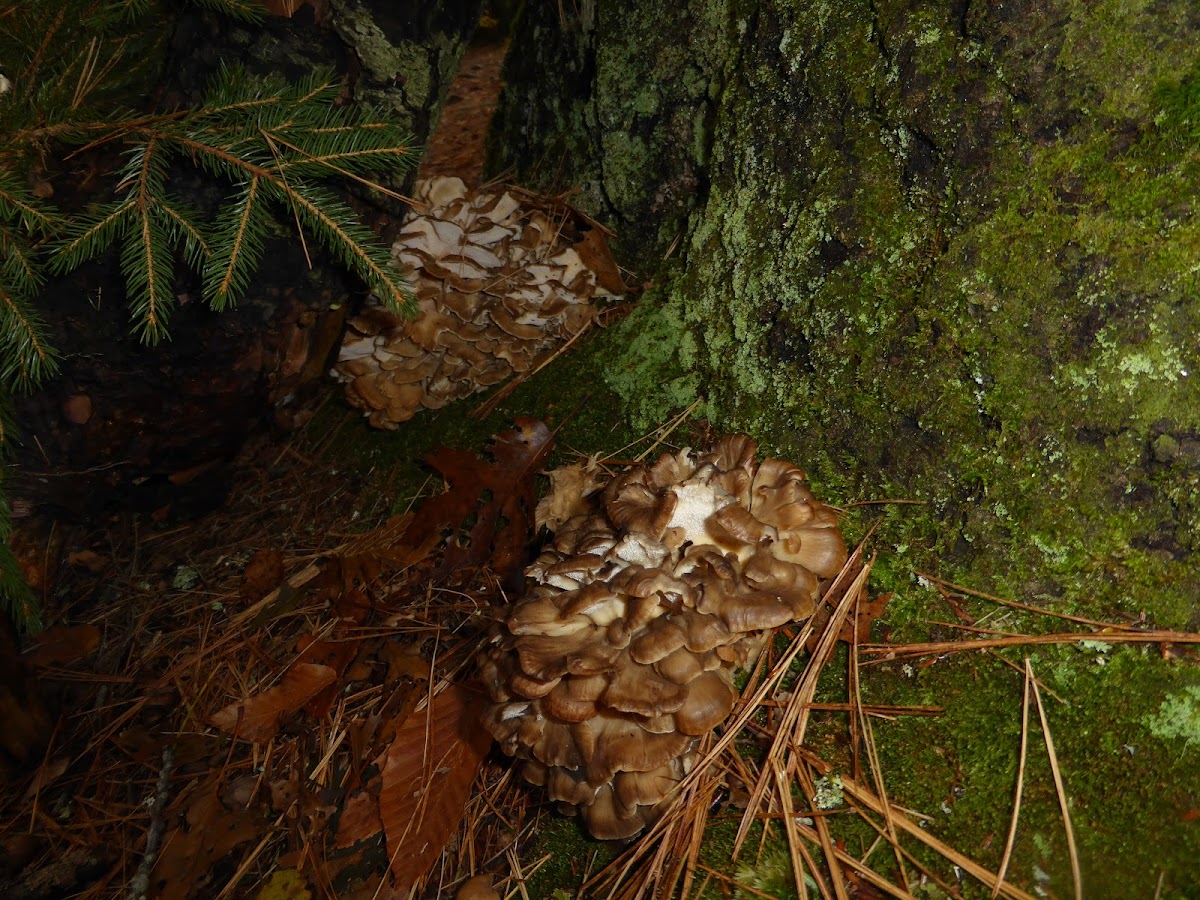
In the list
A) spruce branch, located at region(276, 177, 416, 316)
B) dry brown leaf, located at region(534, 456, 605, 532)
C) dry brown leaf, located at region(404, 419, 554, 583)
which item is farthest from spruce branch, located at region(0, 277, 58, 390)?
dry brown leaf, located at region(534, 456, 605, 532)

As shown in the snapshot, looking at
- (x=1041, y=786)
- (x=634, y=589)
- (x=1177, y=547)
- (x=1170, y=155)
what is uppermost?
(x=1170, y=155)

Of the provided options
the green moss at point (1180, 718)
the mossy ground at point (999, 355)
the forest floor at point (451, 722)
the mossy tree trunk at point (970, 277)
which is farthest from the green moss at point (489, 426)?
the green moss at point (1180, 718)

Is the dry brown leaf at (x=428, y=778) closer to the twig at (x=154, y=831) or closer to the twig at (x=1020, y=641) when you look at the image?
the twig at (x=154, y=831)

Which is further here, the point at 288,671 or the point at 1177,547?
the point at 288,671

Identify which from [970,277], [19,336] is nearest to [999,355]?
[970,277]

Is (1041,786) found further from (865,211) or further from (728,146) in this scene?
(728,146)

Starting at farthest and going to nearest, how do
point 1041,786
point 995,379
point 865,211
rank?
point 865,211 → point 995,379 → point 1041,786

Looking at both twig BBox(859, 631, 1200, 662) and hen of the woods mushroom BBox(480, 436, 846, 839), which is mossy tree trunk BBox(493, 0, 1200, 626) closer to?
twig BBox(859, 631, 1200, 662)

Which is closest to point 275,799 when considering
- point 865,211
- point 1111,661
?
point 1111,661
